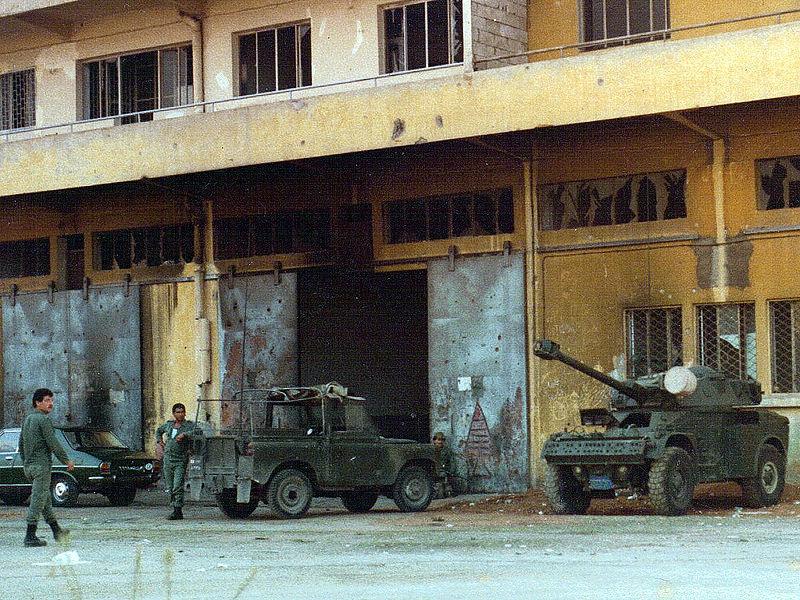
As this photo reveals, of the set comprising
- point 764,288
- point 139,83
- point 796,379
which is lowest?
point 796,379

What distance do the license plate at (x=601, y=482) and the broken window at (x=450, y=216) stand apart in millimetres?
6230

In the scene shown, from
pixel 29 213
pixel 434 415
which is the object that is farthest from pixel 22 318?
pixel 434 415

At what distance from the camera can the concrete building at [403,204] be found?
2095cm

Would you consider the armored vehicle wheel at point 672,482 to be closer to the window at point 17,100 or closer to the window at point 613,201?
the window at point 613,201

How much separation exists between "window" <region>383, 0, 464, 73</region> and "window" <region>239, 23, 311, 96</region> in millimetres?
1674

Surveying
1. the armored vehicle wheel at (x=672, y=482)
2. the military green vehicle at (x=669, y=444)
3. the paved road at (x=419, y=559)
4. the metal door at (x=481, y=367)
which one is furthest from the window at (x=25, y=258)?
the armored vehicle wheel at (x=672, y=482)

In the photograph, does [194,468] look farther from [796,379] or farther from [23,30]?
[23,30]

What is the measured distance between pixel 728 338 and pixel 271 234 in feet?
28.0

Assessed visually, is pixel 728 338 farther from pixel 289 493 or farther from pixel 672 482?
pixel 289 493

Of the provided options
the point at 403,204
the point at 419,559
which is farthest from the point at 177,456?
the point at 403,204

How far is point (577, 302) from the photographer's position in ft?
74.6

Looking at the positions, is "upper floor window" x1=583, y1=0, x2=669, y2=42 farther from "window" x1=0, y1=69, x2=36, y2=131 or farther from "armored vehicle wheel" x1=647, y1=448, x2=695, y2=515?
"window" x1=0, y1=69, x2=36, y2=131

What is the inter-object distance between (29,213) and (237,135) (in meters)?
7.66

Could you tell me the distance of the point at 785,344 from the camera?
21.0 meters
